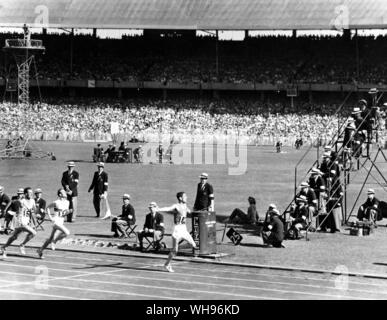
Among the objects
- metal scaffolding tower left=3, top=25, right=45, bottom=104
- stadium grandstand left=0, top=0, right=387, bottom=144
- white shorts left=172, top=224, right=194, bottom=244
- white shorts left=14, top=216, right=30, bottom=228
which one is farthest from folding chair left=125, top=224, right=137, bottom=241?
stadium grandstand left=0, top=0, right=387, bottom=144

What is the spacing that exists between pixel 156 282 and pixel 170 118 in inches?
2094

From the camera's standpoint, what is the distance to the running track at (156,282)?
1318cm

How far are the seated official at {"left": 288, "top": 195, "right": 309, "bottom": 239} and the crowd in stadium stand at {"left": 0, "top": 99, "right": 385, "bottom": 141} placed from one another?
41.3 m

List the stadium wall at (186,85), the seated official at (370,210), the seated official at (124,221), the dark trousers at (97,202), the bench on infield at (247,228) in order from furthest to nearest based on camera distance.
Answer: the stadium wall at (186,85) < the dark trousers at (97,202) < the seated official at (370,210) < the bench on infield at (247,228) < the seated official at (124,221)

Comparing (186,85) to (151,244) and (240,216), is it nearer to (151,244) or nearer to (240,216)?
(240,216)

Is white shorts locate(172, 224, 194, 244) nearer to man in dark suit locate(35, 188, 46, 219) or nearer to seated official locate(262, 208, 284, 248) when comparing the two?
seated official locate(262, 208, 284, 248)

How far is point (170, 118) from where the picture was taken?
67.1 m

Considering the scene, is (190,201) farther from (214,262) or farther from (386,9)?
(386,9)

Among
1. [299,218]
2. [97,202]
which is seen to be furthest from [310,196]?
[97,202]

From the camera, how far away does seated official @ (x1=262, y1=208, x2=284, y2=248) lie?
18578mm

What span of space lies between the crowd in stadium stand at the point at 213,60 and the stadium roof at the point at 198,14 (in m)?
5.62

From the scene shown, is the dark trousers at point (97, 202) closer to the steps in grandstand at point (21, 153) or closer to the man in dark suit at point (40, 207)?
the man in dark suit at point (40, 207)

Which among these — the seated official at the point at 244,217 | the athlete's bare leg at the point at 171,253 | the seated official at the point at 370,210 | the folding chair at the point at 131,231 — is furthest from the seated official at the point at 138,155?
the athlete's bare leg at the point at 171,253

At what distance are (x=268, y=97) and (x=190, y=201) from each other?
45.9 meters
